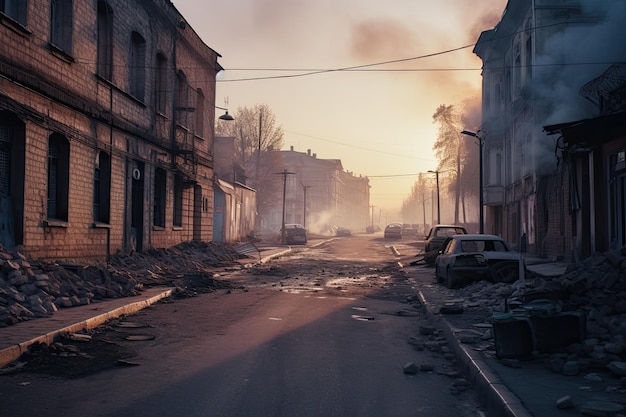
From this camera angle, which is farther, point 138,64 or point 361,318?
point 138,64

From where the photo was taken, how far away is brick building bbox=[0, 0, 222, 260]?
11.6 m

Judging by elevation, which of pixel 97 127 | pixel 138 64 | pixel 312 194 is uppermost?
pixel 312 194

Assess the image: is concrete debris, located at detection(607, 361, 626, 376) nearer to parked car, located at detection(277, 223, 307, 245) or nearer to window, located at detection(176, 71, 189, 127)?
window, located at detection(176, 71, 189, 127)

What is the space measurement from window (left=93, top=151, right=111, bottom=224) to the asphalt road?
16.3ft

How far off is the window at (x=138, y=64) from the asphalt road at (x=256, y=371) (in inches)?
351

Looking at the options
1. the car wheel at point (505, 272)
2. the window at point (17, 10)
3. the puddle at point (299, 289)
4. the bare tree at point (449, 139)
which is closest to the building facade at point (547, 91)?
the car wheel at point (505, 272)

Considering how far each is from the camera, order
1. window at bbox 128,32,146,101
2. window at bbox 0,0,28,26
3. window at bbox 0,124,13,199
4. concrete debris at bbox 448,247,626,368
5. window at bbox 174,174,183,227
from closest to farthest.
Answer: concrete debris at bbox 448,247,626,368 → window at bbox 0,124,13,199 → window at bbox 0,0,28,26 → window at bbox 128,32,146,101 → window at bbox 174,174,183,227

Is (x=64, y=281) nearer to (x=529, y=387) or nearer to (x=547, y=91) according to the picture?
(x=529, y=387)

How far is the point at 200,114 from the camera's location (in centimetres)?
2612

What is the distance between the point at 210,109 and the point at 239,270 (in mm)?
8849

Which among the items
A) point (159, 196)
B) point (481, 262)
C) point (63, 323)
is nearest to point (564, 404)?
point (63, 323)

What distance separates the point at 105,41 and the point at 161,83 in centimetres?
508

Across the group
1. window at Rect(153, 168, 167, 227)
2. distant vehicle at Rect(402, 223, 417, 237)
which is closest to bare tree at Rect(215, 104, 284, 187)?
distant vehicle at Rect(402, 223, 417, 237)

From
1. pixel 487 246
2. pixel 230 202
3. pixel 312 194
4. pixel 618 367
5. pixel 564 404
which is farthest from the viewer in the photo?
pixel 312 194
